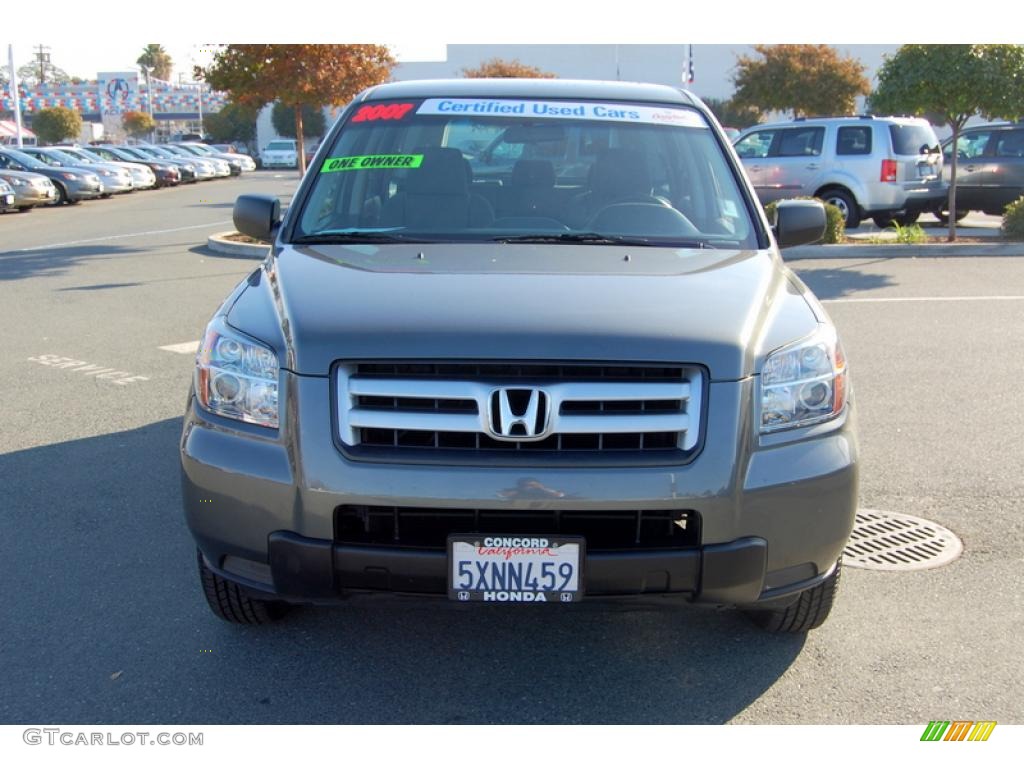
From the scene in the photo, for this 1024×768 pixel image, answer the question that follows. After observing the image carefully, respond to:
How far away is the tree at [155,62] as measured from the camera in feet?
409

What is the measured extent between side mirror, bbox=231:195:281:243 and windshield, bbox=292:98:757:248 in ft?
1.08

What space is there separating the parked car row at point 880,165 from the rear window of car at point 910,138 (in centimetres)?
1

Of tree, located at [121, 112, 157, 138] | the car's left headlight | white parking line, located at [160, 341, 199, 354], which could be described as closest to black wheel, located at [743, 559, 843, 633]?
the car's left headlight

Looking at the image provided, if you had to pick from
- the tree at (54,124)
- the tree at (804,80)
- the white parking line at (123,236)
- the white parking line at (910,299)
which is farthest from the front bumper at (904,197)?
the tree at (54,124)

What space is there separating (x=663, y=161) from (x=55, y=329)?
264 inches

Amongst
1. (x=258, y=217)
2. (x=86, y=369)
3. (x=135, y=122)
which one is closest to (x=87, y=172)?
(x=86, y=369)

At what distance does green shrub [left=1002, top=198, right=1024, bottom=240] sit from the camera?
14.8m

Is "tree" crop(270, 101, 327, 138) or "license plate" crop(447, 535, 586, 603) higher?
"tree" crop(270, 101, 327, 138)

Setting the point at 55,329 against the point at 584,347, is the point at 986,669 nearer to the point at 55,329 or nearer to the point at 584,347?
the point at 584,347

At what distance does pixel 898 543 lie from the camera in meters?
4.47

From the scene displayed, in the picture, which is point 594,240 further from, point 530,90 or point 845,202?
point 845,202

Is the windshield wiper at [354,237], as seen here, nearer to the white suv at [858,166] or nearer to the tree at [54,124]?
the white suv at [858,166]

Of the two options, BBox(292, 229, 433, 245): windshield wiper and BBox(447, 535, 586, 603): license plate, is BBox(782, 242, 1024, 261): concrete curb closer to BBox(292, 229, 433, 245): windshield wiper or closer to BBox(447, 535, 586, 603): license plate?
BBox(292, 229, 433, 245): windshield wiper

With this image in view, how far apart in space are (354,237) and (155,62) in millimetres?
133426
